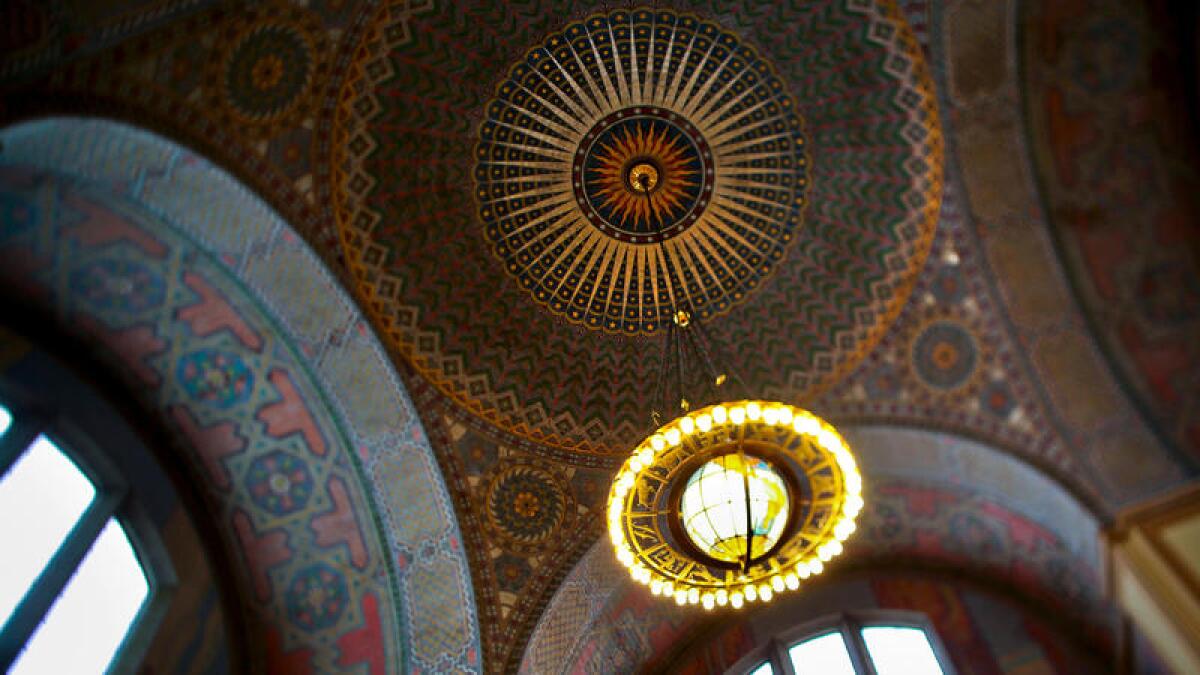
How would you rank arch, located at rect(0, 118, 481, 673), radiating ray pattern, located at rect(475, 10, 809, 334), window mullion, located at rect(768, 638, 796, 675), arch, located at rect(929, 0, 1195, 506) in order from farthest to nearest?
window mullion, located at rect(768, 638, 796, 675), radiating ray pattern, located at rect(475, 10, 809, 334), arch, located at rect(929, 0, 1195, 506), arch, located at rect(0, 118, 481, 673)

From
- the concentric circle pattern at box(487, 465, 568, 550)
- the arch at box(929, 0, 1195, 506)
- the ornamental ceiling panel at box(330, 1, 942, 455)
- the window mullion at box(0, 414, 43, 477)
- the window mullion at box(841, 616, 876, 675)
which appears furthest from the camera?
the window mullion at box(841, 616, 876, 675)

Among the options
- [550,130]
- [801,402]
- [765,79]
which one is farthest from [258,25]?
[801,402]

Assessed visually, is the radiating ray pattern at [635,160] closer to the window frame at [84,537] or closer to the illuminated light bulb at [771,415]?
the illuminated light bulb at [771,415]

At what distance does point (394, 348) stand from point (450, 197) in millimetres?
1339

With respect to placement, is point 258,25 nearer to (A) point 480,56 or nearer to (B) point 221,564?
(A) point 480,56

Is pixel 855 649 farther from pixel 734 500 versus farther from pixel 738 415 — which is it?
pixel 738 415

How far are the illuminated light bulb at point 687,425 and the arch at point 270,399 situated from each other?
2593 mm

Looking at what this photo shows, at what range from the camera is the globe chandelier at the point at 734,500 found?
18.2 ft

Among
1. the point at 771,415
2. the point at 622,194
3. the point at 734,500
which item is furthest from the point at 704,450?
the point at 622,194

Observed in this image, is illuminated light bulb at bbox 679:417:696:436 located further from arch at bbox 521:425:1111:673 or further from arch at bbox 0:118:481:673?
arch at bbox 0:118:481:673

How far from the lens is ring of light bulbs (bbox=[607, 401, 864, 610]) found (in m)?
5.57

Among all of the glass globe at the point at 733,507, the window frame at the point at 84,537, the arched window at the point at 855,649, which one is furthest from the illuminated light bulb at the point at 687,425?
the window frame at the point at 84,537

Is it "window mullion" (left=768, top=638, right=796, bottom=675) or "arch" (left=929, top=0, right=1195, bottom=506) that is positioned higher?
"arch" (left=929, top=0, right=1195, bottom=506)

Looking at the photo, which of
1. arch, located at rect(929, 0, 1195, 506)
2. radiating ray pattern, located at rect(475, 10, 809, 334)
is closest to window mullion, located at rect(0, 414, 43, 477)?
radiating ray pattern, located at rect(475, 10, 809, 334)
